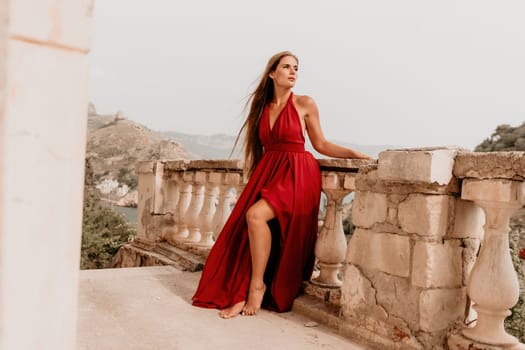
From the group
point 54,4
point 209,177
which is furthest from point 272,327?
point 54,4

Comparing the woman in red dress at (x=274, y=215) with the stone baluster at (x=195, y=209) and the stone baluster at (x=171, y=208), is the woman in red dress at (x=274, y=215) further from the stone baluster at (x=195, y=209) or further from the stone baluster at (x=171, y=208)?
the stone baluster at (x=171, y=208)

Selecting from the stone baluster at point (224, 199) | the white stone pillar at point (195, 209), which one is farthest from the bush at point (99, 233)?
the stone baluster at point (224, 199)

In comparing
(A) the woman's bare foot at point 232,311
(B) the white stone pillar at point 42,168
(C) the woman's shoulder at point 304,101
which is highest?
(C) the woman's shoulder at point 304,101

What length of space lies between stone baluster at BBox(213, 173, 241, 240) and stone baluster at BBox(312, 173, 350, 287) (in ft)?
4.04

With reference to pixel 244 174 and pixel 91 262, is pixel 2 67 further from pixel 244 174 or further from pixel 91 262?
pixel 91 262

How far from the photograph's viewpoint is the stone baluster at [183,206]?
5172mm

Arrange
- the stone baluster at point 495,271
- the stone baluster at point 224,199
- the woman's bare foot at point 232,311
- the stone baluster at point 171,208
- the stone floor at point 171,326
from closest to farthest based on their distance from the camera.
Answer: the stone baluster at point 495,271 < the stone floor at point 171,326 < the woman's bare foot at point 232,311 < the stone baluster at point 224,199 < the stone baluster at point 171,208

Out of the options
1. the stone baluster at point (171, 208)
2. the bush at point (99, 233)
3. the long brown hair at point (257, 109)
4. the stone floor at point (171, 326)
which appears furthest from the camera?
the bush at point (99, 233)

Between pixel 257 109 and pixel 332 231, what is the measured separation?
1079 mm

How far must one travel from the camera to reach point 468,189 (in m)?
2.38

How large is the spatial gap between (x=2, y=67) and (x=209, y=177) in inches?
156

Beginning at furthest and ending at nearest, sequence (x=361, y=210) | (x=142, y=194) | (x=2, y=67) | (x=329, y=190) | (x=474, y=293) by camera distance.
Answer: (x=142, y=194) < (x=329, y=190) < (x=361, y=210) < (x=474, y=293) < (x=2, y=67)

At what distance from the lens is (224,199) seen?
4.58 meters

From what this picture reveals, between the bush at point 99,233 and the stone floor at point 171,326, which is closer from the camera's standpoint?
the stone floor at point 171,326
